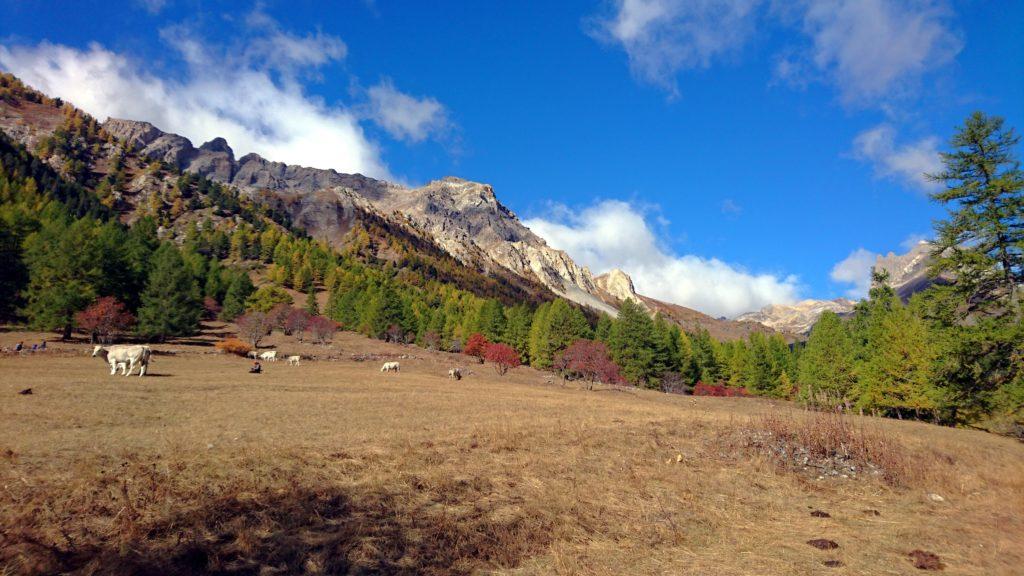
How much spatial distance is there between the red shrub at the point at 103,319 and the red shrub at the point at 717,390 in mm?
84261

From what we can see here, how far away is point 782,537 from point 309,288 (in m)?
148

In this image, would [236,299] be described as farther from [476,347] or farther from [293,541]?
[293,541]

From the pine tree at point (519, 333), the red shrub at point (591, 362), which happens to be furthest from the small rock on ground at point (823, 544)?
the pine tree at point (519, 333)

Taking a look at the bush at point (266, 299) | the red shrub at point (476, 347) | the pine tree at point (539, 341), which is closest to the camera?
the pine tree at point (539, 341)

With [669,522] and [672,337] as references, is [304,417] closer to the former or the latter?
[669,522]

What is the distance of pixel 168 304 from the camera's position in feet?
203

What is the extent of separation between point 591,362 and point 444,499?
53.2 metres

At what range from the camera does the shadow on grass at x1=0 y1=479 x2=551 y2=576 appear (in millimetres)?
6461

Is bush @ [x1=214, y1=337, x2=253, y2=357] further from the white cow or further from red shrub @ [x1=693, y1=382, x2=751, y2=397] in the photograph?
red shrub @ [x1=693, y1=382, x2=751, y2=397]

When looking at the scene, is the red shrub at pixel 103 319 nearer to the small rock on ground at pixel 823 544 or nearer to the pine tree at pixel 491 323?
the pine tree at pixel 491 323

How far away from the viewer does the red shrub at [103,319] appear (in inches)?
1928

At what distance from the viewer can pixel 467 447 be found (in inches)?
604

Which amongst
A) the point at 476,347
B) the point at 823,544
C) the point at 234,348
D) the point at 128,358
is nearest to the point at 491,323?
→ the point at 476,347

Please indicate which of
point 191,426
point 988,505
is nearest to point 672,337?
point 988,505
